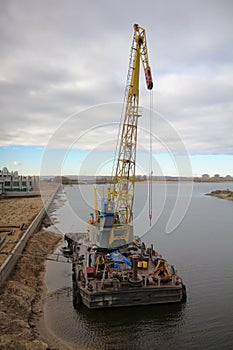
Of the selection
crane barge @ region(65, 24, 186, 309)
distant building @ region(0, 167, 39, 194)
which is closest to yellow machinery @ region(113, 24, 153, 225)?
crane barge @ region(65, 24, 186, 309)

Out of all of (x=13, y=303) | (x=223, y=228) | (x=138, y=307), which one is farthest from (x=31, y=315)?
(x=223, y=228)

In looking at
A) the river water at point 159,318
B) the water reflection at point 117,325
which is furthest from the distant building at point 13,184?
the water reflection at point 117,325

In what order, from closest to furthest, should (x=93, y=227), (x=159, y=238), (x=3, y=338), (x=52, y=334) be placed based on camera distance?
(x=3, y=338) → (x=52, y=334) → (x=93, y=227) → (x=159, y=238)

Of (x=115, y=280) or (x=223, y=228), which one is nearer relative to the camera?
(x=115, y=280)

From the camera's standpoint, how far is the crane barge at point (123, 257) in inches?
565

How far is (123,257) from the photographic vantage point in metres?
17.7

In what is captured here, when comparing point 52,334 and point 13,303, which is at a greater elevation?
point 13,303

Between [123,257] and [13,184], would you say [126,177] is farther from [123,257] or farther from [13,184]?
[13,184]

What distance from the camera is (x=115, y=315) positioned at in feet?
46.1

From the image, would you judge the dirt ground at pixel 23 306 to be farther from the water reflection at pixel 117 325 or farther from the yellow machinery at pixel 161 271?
the yellow machinery at pixel 161 271

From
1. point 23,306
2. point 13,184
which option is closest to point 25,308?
point 23,306

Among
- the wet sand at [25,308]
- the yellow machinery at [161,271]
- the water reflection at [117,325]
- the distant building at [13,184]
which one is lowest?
the water reflection at [117,325]

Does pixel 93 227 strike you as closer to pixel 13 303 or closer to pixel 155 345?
pixel 13 303

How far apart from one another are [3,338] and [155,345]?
19.9ft
